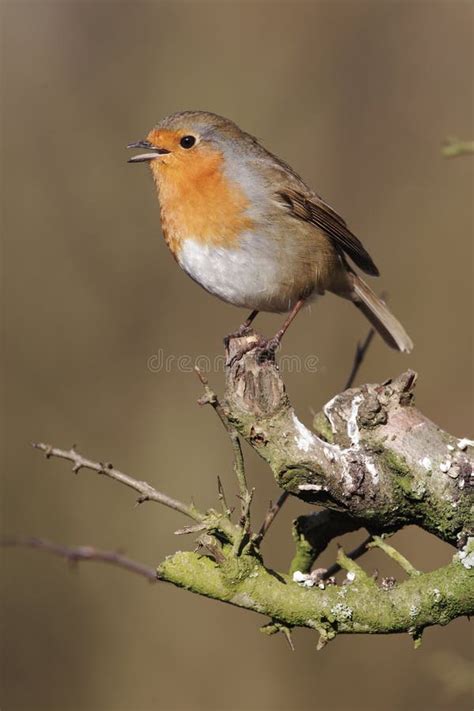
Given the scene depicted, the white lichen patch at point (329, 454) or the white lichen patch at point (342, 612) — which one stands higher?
the white lichen patch at point (329, 454)

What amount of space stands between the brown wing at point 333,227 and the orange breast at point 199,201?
0.44 meters

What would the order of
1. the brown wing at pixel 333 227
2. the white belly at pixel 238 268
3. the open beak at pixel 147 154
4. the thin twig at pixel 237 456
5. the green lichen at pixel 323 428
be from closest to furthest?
the thin twig at pixel 237 456 → the green lichen at pixel 323 428 → the white belly at pixel 238 268 → the open beak at pixel 147 154 → the brown wing at pixel 333 227

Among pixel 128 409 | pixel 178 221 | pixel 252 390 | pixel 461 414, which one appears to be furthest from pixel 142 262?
pixel 252 390

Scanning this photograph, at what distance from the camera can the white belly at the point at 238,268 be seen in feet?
12.7

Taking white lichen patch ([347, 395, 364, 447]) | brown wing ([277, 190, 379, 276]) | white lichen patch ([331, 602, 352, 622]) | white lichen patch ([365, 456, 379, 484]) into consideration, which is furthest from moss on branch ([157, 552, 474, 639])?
brown wing ([277, 190, 379, 276])

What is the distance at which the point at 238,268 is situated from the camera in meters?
3.86

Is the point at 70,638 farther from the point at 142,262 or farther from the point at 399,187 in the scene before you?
the point at 399,187

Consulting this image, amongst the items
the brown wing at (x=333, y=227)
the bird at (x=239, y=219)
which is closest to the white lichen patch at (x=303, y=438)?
the bird at (x=239, y=219)

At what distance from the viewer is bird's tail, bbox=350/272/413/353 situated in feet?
15.6

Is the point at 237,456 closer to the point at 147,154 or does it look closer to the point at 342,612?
the point at 342,612

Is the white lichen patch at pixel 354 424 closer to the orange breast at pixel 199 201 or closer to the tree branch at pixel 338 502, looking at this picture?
the tree branch at pixel 338 502

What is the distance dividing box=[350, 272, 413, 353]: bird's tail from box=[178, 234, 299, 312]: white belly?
0.88 meters

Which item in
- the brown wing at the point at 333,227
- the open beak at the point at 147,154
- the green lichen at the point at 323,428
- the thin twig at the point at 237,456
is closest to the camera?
the thin twig at the point at 237,456

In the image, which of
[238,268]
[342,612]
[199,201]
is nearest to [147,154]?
[199,201]
